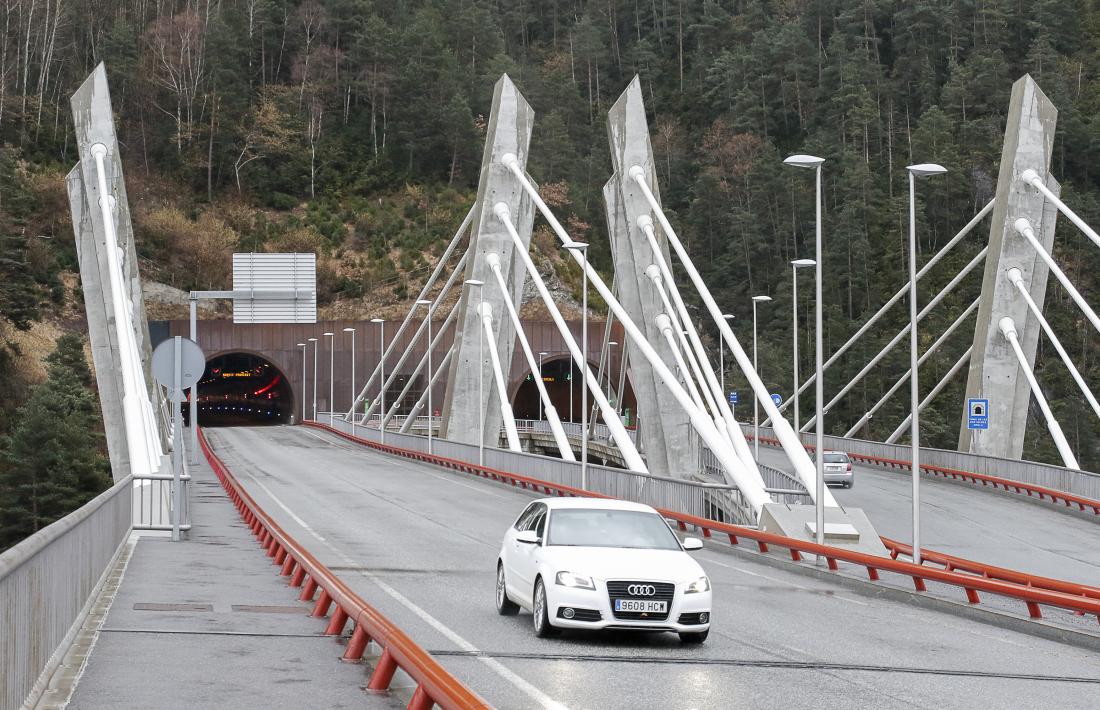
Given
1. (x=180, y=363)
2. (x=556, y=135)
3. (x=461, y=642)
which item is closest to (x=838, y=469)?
(x=180, y=363)

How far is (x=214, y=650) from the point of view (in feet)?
39.9

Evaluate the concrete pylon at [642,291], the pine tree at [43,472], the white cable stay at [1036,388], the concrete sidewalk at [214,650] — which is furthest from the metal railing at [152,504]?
the pine tree at [43,472]

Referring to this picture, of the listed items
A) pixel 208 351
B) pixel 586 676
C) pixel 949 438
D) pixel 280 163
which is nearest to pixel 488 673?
pixel 586 676

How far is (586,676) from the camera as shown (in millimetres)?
11898

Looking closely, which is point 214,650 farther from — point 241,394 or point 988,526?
point 241,394

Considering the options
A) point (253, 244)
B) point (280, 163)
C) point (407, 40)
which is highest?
point (407, 40)

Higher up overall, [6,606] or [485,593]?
[6,606]

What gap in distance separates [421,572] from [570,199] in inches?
3839

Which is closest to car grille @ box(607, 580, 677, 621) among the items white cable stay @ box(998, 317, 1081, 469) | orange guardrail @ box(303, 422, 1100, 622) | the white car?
the white car

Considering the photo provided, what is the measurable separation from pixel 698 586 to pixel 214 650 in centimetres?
464

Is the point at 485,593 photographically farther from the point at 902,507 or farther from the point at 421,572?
the point at 902,507

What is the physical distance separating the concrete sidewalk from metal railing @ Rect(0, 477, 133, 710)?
310 mm

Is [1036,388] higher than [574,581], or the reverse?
[1036,388]

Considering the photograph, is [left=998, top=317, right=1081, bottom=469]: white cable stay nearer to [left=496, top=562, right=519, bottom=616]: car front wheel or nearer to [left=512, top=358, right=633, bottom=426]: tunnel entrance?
[left=496, top=562, right=519, bottom=616]: car front wheel
